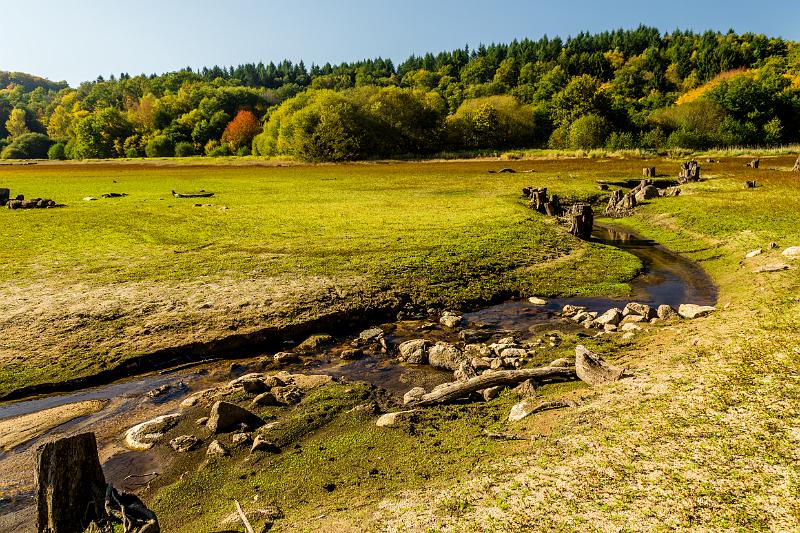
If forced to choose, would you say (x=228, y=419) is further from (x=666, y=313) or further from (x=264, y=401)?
(x=666, y=313)

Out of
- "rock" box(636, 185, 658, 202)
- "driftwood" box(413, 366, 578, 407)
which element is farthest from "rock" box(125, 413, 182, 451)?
"rock" box(636, 185, 658, 202)

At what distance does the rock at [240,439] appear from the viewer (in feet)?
26.0

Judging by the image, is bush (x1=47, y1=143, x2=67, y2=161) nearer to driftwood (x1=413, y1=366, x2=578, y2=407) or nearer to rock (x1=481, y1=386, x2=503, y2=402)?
driftwood (x1=413, y1=366, x2=578, y2=407)

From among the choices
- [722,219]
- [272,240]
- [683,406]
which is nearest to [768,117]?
[722,219]

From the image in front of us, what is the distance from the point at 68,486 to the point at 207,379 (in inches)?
193

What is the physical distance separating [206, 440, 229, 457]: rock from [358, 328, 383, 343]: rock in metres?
5.12

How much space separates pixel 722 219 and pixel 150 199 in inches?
1517

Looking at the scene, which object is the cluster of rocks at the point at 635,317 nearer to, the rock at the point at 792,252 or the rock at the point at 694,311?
the rock at the point at 694,311

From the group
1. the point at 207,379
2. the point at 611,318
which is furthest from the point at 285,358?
the point at 611,318

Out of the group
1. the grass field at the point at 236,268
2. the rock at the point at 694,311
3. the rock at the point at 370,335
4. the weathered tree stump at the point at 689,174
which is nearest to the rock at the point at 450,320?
the grass field at the point at 236,268

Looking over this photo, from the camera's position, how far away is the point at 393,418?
818 centimetres

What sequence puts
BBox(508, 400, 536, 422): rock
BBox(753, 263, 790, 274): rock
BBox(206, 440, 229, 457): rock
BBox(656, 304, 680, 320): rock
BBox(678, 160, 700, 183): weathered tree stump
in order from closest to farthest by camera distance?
BBox(206, 440, 229, 457): rock < BBox(508, 400, 536, 422): rock < BBox(656, 304, 680, 320): rock < BBox(753, 263, 790, 274): rock < BBox(678, 160, 700, 183): weathered tree stump

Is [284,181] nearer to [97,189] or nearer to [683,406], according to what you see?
[97,189]

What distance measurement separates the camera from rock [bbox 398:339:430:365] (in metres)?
11.0
